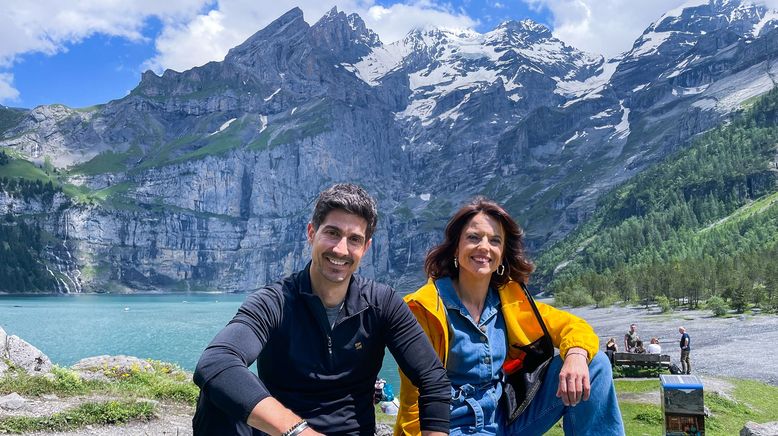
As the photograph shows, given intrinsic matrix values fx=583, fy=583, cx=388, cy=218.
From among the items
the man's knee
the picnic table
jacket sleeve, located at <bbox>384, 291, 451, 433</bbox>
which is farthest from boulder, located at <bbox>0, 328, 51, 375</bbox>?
the picnic table

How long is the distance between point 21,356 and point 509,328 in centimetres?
1609

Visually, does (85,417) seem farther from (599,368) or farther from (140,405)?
(599,368)

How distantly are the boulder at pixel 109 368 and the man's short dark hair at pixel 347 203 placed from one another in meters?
13.3

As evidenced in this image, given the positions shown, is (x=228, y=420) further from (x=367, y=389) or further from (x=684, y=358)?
(x=684, y=358)

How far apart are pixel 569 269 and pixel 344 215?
179914mm

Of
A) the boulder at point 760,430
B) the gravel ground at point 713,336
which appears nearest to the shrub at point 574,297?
the gravel ground at point 713,336

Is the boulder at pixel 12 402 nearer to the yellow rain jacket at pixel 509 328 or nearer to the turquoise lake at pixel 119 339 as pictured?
the yellow rain jacket at pixel 509 328

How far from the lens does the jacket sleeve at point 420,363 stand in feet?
16.9

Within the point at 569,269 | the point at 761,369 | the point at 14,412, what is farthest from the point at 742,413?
the point at 569,269

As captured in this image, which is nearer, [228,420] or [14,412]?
[228,420]

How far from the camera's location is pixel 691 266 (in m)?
101

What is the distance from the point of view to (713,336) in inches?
2018

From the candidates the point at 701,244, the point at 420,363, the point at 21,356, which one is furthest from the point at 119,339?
the point at 701,244

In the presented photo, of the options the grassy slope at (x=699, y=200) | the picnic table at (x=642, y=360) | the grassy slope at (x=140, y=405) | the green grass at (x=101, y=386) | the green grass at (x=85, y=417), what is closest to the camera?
the green grass at (x=85, y=417)
